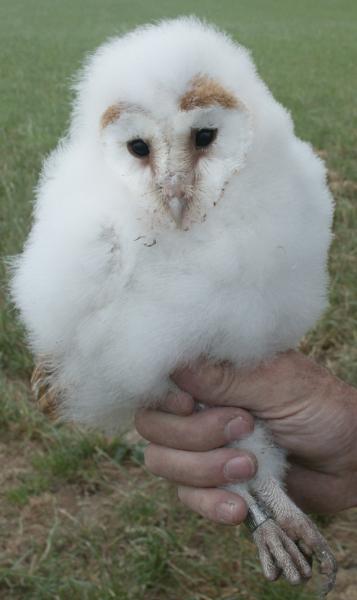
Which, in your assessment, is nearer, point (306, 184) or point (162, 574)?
point (306, 184)

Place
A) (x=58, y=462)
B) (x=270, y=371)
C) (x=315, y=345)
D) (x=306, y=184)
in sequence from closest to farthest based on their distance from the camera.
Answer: (x=306, y=184) < (x=270, y=371) < (x=58, y=462) < (x=315, y=345)

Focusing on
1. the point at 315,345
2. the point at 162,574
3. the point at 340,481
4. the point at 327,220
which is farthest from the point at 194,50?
the point at 315,345

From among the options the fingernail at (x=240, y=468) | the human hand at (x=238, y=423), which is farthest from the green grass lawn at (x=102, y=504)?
the fingernail at (x=240, y=468)

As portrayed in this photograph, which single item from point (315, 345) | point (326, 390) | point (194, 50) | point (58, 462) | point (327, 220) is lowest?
point (58, 462)

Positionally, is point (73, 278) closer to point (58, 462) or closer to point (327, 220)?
point (327, 220)

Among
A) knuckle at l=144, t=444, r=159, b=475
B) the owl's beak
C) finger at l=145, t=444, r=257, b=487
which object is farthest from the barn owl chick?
knuckle at l=144, t=444, r=159, b=475

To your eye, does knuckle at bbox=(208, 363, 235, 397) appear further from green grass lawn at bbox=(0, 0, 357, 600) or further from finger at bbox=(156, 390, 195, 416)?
green grass lawn at bbox=(0, 0, 357, 600)

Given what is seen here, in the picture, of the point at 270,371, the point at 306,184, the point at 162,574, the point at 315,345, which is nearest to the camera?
the point at 306,184

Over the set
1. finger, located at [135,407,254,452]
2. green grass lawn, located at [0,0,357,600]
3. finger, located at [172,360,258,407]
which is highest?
finger, located at [172,360,258,407]
